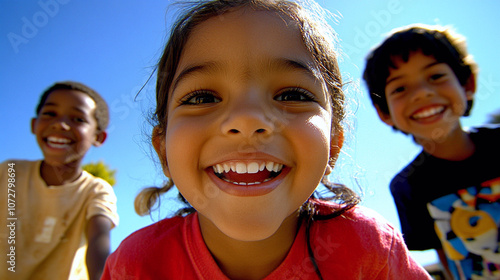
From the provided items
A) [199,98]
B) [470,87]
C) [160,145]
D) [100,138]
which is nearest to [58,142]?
[100,138]

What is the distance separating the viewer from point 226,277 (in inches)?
51.0

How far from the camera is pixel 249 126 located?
97cm

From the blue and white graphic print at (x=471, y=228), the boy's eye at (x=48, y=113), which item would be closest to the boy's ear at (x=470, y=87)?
the blue and white graphic print at (x=471, y=228)

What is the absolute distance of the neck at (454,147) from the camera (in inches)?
88.6

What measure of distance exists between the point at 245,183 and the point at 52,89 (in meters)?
2.91

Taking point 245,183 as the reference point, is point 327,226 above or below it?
below

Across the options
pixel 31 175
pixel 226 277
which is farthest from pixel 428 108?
pixel 31 175

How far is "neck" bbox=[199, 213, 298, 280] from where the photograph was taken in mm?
1375

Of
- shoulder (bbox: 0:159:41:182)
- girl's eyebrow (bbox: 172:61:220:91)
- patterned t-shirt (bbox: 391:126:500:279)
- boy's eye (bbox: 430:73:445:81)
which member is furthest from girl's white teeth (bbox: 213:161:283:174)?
shoulder (bbox: 0:159:41:182)

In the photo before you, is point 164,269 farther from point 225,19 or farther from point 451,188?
point 451,188

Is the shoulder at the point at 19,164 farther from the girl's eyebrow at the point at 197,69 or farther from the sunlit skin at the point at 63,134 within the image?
the girl's eyebrow at the point at 197,69

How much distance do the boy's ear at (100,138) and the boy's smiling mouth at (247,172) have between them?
2.59 m

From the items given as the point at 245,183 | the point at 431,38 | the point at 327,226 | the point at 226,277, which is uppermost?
the point at 431,38

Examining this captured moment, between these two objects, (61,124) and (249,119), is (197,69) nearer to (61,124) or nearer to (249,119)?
(249,119)
